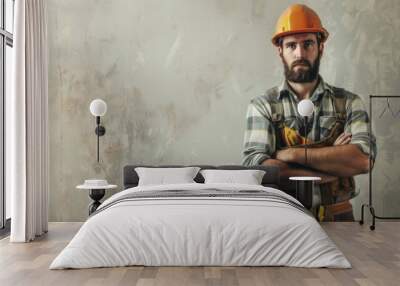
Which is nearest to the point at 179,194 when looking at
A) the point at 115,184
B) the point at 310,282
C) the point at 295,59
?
the point at 310,282

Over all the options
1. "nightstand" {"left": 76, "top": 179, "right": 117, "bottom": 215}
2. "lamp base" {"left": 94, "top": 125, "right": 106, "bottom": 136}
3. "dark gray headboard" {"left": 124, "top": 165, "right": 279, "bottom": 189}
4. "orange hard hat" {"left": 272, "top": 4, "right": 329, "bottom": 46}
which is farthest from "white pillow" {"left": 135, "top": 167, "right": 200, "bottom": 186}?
"orange hard hat" {"left": 272, "top": 4, "right": 329, "bottom": 46}

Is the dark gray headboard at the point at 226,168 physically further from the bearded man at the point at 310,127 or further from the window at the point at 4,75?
the window at the point at 4,75

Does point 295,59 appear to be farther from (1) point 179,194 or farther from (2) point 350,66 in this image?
(1) point 179,194

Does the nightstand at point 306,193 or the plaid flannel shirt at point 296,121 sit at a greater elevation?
the plaid flannel shirt at point 296,121

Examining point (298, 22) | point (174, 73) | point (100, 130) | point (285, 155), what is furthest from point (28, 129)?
point (298, 22)

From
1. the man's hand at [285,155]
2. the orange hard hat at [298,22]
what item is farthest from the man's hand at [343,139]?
the orange hard hat at [298,22]

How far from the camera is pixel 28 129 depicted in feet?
19.9

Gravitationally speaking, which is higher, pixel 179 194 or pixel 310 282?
pixel 179 194

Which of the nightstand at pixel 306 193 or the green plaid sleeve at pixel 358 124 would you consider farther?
the green plaid sleeve at pixel 358 124

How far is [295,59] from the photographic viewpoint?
755 cm

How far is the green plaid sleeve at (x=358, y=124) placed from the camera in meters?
7.48

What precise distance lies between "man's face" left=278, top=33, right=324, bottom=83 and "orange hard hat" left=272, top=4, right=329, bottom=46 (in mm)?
80

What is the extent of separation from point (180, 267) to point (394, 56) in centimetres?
460

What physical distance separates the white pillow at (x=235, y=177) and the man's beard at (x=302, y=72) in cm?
144
